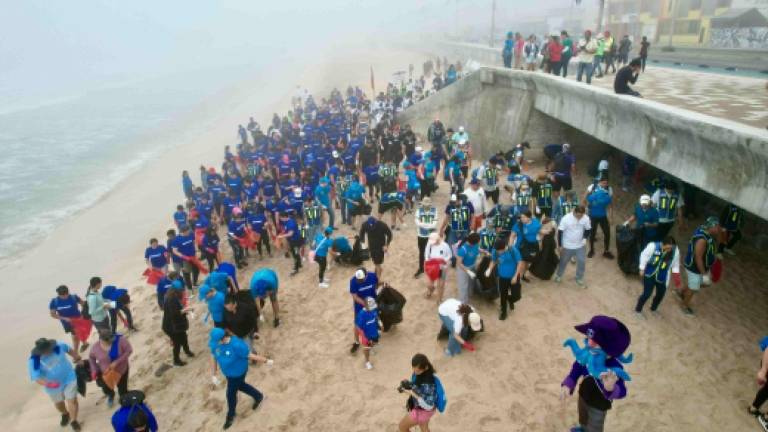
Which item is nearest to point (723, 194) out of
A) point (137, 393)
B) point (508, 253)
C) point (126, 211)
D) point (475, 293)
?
point (508, 253)

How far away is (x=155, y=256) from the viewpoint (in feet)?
33.0

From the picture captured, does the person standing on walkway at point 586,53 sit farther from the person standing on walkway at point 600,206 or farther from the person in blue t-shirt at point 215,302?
the person in blue t-shirt at point 215,302

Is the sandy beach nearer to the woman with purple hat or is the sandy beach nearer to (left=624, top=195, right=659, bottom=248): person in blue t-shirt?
(left=624, top=195, right=659, bottom=248): person in blue t-shirt

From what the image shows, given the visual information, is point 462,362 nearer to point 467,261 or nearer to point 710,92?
point 467,261

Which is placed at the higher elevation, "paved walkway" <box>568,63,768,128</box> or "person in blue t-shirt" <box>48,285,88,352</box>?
"paved walkway" <box>568,63,768,128</box>

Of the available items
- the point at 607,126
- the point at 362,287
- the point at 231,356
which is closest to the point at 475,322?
the point at 362,287

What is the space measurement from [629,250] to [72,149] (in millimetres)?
39154

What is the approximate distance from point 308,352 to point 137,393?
3.25 meters

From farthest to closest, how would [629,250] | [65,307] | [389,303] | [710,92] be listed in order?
[710,92], [629,250], [65,307], [389,303]

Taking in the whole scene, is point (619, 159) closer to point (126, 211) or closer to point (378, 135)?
point (378, 135)

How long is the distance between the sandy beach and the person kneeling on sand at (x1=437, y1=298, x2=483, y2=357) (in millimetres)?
207

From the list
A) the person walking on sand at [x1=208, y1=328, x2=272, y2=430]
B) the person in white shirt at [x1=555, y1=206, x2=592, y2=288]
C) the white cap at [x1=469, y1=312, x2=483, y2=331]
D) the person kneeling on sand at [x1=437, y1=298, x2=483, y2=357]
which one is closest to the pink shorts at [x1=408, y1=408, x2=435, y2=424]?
the person kneeling on sand at [x1=437, y1=298, x2=483, y2=357]

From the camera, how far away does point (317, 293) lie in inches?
392

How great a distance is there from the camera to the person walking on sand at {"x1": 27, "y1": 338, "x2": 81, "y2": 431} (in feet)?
21.7
